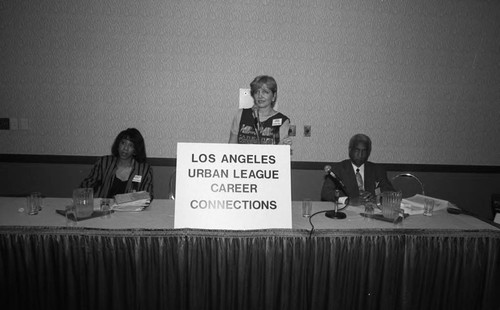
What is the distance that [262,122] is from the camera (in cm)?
312

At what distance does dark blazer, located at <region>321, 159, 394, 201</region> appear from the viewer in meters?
2.66

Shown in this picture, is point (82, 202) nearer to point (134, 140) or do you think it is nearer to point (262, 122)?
point (134, 140)

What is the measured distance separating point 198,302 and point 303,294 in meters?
0.59

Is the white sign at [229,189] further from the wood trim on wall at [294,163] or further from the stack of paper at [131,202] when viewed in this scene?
the wood trim on wall at [294,163]

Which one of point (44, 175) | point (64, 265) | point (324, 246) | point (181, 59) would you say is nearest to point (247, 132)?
point (181, 59)

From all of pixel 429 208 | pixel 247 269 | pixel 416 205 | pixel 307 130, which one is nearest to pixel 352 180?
pixel 416 205

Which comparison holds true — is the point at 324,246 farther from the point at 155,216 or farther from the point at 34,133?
the point at 34,133

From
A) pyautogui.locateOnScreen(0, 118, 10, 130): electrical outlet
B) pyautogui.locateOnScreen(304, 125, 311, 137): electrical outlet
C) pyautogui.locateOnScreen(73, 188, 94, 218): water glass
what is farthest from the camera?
pyautogui.locateOnScreen(304, 125, 311, 137): electrical outlet

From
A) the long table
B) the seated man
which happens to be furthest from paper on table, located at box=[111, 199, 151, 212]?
the seated man

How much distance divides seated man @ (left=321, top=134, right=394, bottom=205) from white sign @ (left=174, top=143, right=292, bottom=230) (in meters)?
1.05

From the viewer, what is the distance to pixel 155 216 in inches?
73.8

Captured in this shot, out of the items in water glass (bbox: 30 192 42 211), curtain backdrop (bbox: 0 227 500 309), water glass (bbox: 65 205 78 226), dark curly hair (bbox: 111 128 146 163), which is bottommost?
curtain backdrop (bbox: 0 227 500 309)

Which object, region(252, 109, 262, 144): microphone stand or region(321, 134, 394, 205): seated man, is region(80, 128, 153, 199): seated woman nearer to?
region(252, 109, 262, 144): microphone stand

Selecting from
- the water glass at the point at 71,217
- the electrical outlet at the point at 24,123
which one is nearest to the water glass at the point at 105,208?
the water glass at the point at 71,217
